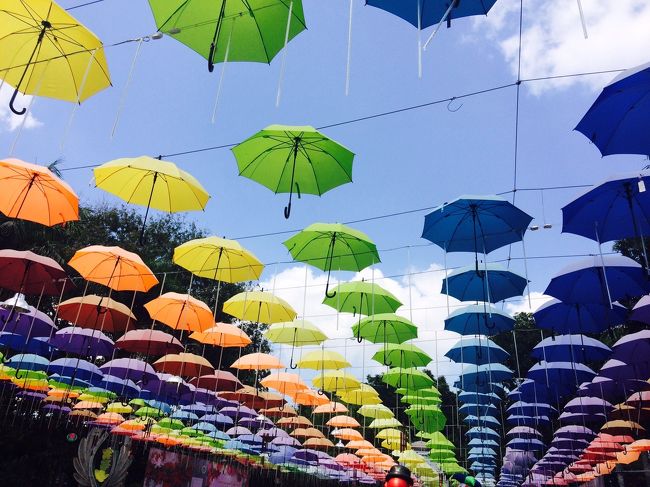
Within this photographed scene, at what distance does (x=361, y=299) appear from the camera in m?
9.31

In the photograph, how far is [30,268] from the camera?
8.36m

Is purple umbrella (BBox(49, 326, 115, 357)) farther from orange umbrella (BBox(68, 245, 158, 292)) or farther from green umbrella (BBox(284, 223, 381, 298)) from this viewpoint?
green umbrella (BBox(284, 223, 381, 298))

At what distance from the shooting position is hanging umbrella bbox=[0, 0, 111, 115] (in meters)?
5.02

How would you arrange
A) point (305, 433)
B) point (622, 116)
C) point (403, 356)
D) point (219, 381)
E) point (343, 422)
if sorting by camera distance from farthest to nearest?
1. point (305, 433)
2. point (343, 422)
3. point (219, 381)
4. point (403, 356)
5. point (622, 116)

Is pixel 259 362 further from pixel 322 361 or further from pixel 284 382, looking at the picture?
pixel 322 361

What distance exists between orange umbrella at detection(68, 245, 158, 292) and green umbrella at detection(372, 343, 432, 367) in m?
5.32

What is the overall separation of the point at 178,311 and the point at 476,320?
581cm

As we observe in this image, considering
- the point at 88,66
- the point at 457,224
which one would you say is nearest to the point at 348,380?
the point at 457,224

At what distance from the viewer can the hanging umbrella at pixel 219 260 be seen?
8.00 m

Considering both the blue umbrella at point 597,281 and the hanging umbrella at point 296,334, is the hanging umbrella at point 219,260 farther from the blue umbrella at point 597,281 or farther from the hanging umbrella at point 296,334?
the blue umbrella at point 597,281

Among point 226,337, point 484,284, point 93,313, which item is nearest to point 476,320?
point 484,284

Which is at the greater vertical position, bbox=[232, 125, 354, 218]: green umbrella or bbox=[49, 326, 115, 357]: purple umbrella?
bbox=[232, 125, 354, 218]: green umbrella

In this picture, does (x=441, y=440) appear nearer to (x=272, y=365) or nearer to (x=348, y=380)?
(x=348, y=380)

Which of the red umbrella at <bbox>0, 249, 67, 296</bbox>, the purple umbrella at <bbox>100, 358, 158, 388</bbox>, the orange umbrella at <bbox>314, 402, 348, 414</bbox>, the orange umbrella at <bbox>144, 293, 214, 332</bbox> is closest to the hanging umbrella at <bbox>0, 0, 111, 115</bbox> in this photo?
the red umbrella at <bbox>0, 249, 67, 296</bbox>
